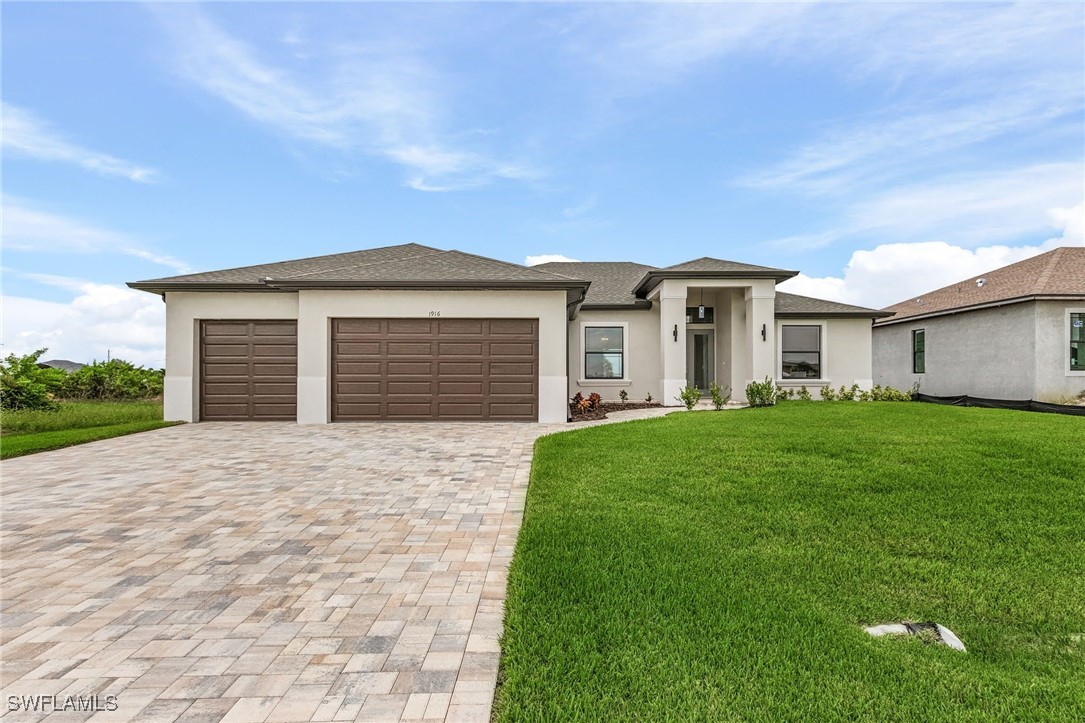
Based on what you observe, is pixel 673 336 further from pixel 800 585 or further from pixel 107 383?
pixel 107 383

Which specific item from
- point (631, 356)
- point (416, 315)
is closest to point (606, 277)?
point (631, 356)

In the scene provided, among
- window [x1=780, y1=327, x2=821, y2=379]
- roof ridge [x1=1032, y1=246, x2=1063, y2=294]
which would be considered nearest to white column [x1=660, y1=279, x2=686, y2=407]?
window [x1=780, y1=327, x2=821, y2=379]

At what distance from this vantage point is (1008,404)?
14.7 meters

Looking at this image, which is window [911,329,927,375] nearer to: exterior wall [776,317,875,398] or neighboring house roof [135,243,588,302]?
exterior wall [776,317,875,398]

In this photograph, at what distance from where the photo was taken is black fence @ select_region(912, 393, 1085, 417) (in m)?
13.3

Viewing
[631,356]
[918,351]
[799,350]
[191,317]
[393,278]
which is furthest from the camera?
[918,351]

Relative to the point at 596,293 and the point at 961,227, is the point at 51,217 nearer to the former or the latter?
the point at 596,293

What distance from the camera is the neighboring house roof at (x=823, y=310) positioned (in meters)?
16.2

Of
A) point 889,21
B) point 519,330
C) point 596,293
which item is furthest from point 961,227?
point 519,330

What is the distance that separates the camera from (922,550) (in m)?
4.14

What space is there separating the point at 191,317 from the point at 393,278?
5373 mm

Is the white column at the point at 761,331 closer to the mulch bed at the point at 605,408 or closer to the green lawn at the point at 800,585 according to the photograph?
the mulch bed at the point at 605,408

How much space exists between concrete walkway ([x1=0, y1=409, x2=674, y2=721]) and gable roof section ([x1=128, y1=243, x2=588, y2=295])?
5.84 metres

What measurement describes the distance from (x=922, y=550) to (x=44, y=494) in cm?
919
